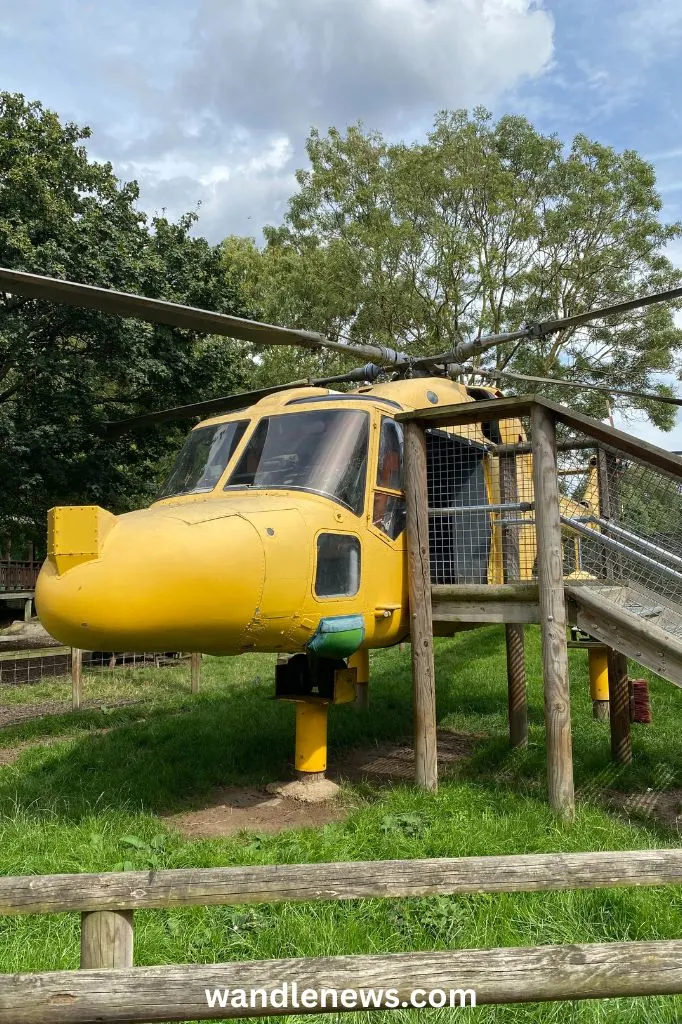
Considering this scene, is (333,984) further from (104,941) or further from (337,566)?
(337,566)

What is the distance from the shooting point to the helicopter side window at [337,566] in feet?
17.2

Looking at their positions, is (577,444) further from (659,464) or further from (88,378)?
(88,378)

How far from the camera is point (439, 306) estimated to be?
1981 cm

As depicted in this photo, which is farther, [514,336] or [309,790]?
[514,336]

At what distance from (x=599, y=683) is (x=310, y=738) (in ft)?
16.1

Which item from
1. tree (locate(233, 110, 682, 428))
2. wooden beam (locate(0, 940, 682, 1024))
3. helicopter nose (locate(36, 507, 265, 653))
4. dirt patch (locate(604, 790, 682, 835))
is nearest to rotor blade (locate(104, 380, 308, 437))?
helicopter nose (locate(36, 507, 265, 653))

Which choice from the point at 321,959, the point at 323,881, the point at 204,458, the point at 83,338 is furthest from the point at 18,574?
the point at 321,959

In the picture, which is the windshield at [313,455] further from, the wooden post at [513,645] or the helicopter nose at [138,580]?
the wooden post at [513,645]

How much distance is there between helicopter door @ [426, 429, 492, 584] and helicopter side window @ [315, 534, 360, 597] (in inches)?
58.2

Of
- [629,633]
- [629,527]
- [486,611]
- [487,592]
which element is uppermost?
[629,527]

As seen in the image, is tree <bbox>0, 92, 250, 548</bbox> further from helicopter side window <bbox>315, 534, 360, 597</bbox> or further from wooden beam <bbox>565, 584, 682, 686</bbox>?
wooden beam <bbox>565, 584, 682, 686</bbox>

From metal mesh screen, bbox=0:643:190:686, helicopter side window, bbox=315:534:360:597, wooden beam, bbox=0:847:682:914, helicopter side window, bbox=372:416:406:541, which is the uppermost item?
helicopter side window, bbox=372:416:406:541

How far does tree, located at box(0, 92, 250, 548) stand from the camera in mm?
13477

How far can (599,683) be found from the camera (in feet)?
31.8
